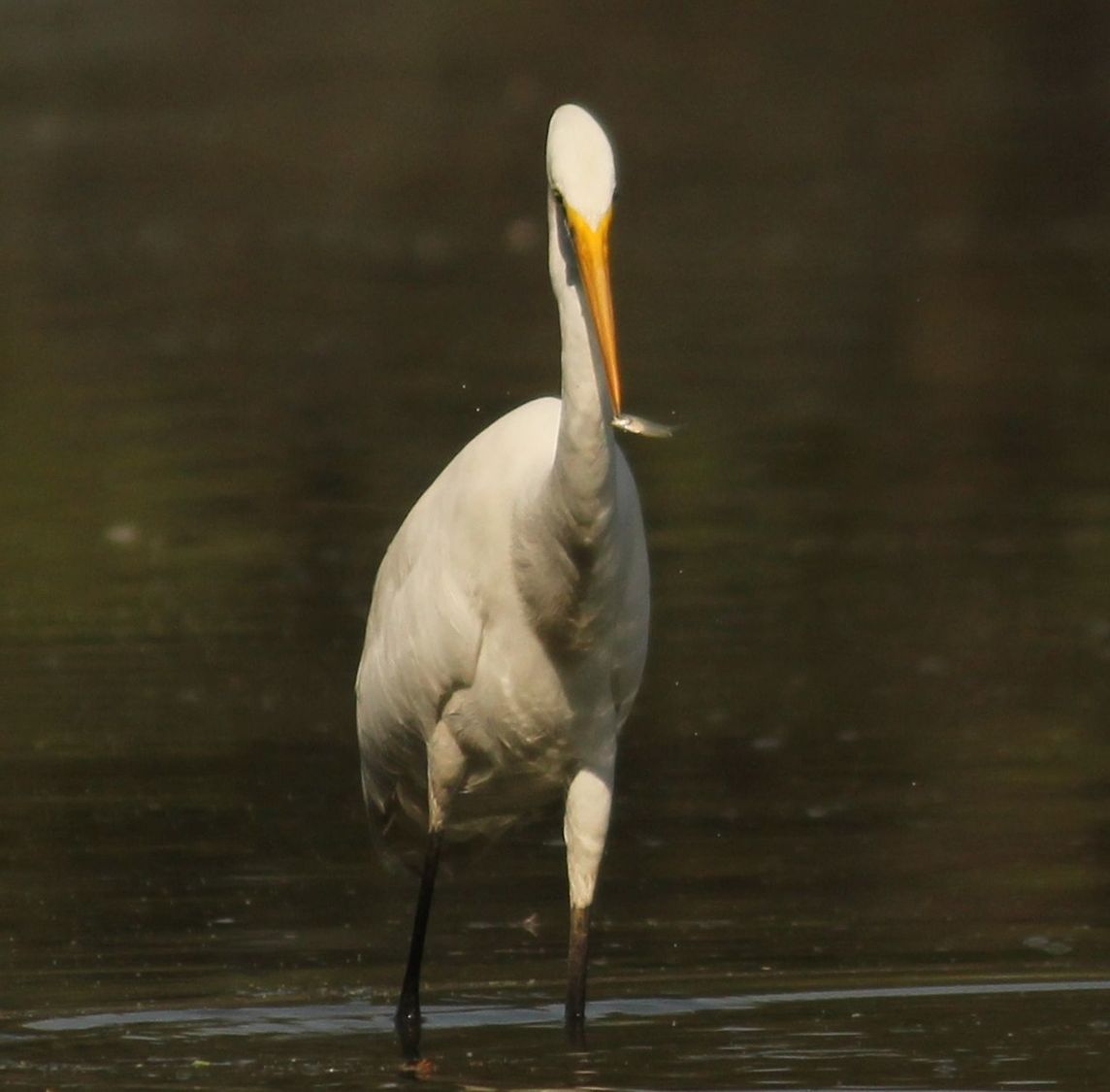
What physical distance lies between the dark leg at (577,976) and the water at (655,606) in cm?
7

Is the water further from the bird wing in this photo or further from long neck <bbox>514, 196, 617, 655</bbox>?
long neck <bbox>514, 196, 617, 655</bbox>

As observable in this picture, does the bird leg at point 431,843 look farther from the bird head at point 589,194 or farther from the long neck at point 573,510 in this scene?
the bird head at point 589,194

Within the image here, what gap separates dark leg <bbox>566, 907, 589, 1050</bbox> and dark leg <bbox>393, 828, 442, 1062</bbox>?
34 cm

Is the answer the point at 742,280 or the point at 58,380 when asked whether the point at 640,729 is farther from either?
the point at 742,280

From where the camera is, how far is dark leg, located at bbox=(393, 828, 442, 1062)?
7.50 m

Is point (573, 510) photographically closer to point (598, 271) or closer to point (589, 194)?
point (598, 271)

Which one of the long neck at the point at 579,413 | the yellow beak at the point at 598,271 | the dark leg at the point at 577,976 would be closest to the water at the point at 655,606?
the dark leg at the point at 577,976

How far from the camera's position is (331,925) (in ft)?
28.3

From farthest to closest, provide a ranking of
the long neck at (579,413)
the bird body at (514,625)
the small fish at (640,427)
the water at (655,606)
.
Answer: the water at (655,606) < the bird body at (514,625) < the long neck at (579,413) < the small fish at (640,427)

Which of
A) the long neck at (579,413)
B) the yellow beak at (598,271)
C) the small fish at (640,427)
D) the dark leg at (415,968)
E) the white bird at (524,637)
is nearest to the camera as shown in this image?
the small fish at (640,427)

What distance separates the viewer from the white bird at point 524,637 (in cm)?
724

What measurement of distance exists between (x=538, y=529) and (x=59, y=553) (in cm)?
693

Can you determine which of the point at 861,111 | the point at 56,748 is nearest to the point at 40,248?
the point at 861,111

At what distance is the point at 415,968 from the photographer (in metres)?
7.63
